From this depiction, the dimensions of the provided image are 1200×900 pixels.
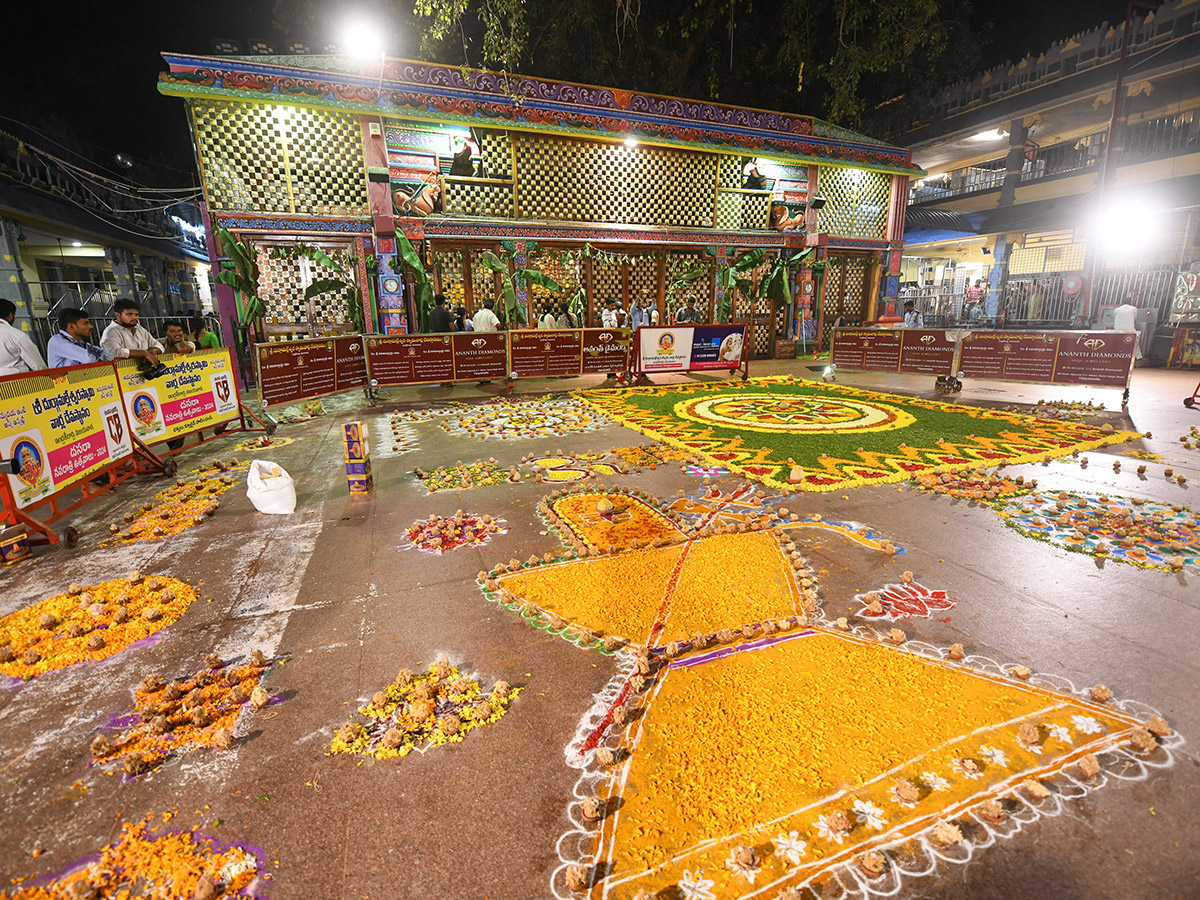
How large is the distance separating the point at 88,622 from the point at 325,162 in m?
12.1

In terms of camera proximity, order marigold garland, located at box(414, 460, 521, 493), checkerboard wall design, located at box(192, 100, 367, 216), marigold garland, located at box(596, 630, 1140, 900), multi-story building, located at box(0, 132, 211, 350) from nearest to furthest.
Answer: marigold garland, located at box(596, 630, 1140, 900) < marigold garland, located at box(414, 460, 521, 493) < checkerboard wall design, located at box(192, 100, 367, 216) < multi-story building, located at box(0, 132, 211, 350)

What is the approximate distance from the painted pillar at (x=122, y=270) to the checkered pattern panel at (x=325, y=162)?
48.2 feet

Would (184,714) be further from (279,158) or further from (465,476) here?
(279,158)

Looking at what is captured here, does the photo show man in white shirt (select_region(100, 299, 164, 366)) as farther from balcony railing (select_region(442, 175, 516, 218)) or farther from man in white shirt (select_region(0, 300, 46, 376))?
balcony railing (select_region(442, 175, 516, 218))

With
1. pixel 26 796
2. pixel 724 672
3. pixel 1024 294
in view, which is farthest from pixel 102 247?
pixel 1024 294

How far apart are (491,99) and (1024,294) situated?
20982 millimetres

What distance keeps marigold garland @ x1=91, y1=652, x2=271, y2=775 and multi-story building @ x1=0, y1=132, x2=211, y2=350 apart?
1738 cm

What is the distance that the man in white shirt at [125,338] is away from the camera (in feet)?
20.2

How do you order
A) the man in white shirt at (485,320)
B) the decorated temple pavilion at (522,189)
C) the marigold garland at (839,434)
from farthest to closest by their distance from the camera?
the man in white shirt at (485,320)
the decorated temple pavilion at (522,189)
the marigold garland at (839,434)

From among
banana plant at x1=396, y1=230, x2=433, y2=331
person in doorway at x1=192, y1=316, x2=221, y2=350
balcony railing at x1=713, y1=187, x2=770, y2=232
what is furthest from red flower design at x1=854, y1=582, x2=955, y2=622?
balcony railing at x1=713, y1=187, x2=770, y2=232

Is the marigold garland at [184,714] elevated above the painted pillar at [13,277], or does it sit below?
below

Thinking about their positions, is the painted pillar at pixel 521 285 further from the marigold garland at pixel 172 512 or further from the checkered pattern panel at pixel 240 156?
the marigold garland at pixel 172 512

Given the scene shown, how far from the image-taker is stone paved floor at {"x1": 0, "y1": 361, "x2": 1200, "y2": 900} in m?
1.73

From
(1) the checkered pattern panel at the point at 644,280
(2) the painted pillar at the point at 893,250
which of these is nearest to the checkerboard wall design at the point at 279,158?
(1) the checkered pattern panel at the point at 644,280
